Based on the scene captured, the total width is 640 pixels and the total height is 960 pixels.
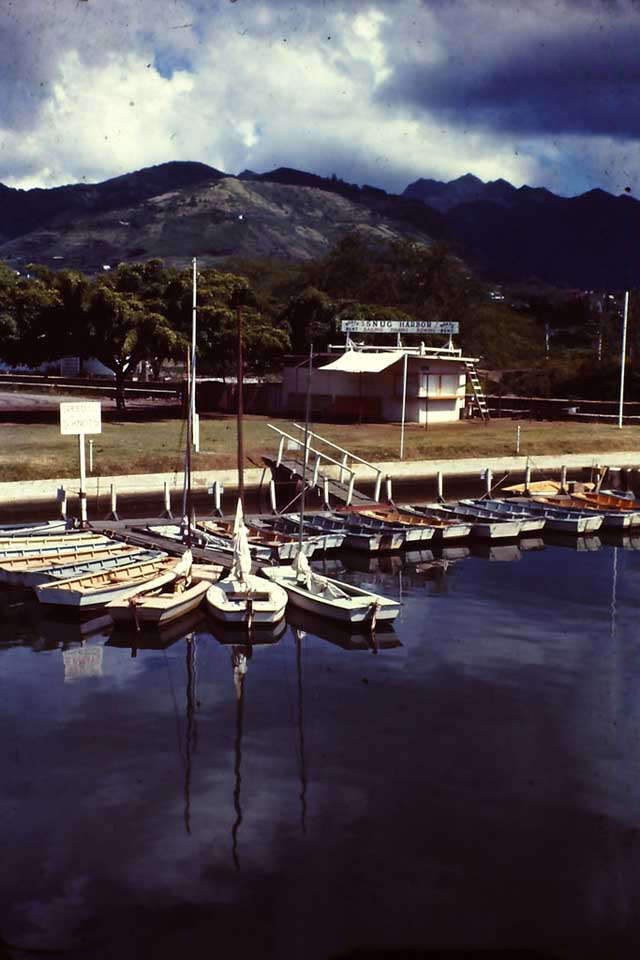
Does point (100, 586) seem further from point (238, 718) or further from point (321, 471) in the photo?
point (321, 471)

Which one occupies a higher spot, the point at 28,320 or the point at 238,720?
the point at 28,320

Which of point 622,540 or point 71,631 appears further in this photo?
point 622,540

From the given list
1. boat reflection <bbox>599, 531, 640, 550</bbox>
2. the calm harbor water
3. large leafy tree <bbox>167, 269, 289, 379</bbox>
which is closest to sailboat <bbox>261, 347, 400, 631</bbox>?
the calm harbor water

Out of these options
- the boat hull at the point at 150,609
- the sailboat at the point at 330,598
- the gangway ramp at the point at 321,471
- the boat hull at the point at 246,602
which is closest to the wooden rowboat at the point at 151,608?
the boat hull at the point at 150,609

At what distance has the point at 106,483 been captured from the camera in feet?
200

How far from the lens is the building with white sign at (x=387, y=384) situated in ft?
287

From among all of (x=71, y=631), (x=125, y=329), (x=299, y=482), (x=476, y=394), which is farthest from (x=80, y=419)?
(x=476, y=394)

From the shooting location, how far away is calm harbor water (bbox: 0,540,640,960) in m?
17.3

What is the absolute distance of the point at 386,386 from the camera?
3536 inches

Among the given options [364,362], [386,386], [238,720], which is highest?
[364,362]

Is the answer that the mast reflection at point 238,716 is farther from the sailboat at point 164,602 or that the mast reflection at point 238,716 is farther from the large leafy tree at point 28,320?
the large leafy tree at point 28,320

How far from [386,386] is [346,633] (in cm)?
5688

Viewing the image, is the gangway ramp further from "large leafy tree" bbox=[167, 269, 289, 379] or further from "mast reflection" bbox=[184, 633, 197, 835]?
"mast reflection" bbox=[184, 633, 197, 835]

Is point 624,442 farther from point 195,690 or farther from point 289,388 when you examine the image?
point 195,690
